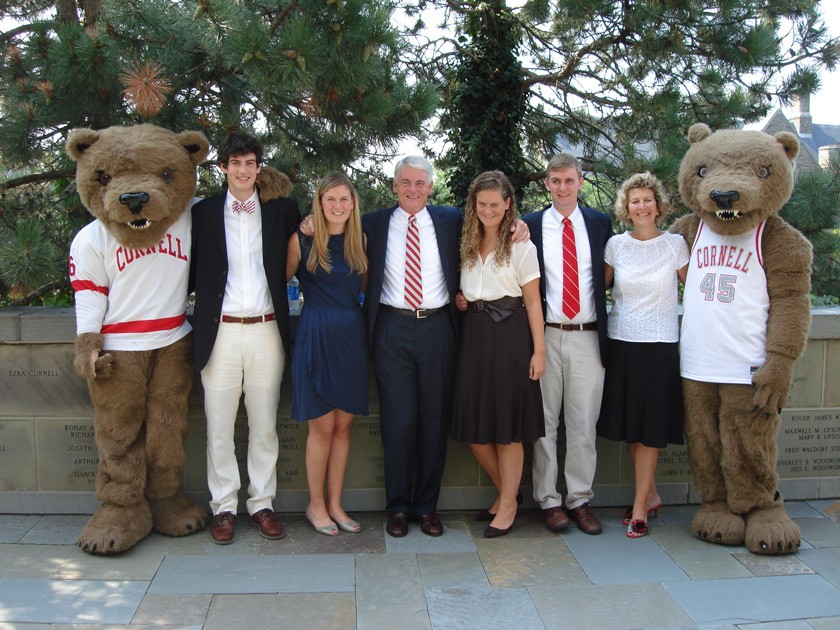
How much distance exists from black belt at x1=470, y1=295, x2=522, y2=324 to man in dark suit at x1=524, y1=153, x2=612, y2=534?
0.25 m

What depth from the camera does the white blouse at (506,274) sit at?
387 cm

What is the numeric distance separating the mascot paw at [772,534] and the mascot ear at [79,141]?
3.73 m

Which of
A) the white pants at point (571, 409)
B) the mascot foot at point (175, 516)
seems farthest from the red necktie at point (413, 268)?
the mascot foot at point (175, 516)

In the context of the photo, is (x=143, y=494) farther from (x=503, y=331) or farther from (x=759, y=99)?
(x=759, y=99)

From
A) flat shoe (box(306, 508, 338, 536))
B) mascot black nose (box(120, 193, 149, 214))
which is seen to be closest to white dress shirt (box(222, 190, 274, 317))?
mascot black nose (box(120, 193, 149, 214))

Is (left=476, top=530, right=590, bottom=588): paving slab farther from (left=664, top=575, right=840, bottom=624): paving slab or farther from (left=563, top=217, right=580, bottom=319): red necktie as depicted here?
(left=563, top=217, right=580, bottom=319): red necktie

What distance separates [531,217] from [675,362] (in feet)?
3.43

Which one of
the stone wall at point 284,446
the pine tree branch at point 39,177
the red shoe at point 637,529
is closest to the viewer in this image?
the red shoe at point 637,529

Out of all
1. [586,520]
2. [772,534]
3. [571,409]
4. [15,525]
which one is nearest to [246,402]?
[15,525]

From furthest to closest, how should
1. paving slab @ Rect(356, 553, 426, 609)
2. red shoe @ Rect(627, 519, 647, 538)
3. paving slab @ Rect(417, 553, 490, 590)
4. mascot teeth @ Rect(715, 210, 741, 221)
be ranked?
red shoe @ Rect(627, 519, 647, 538), mascot teeth @ Rect(715, 210, 741, 221), paving slab @ Rect(417, 553, 490, 590), paving slab @ Rect(356, 553, 426, 609)

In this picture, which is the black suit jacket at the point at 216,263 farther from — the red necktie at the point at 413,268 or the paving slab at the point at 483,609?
the paving slab at the point at 483,609

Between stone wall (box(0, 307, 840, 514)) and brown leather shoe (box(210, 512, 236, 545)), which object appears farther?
stone wall (box(0, 307, 840, 514))

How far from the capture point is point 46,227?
4848mm

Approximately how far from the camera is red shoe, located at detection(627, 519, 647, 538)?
161 inches
